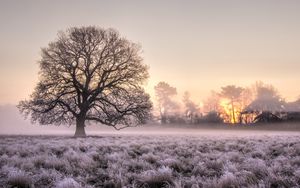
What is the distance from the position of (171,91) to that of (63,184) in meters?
79.6

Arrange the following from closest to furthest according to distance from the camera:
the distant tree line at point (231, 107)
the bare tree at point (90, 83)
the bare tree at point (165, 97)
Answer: the bare tree at point (90, 83), the distant tree line at point (231, 107), the bare tree at point (165, 97)

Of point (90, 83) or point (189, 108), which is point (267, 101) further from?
point (90, 83)

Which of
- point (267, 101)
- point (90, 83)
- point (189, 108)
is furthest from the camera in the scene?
point (189, 108)

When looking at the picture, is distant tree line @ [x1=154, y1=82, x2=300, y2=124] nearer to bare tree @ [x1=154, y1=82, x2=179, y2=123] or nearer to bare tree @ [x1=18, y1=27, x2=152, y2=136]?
bare tree @ [x1=154, y1=82, x2=179, y2=123]

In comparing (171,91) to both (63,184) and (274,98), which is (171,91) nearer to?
(274,98)

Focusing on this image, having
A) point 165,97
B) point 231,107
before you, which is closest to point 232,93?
point 231,107

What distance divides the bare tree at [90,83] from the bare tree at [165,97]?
5058 centimetres

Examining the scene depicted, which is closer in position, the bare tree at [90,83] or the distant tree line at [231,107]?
the bare tree at [90,83]

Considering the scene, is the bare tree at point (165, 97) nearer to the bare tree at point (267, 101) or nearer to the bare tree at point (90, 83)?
the bare tree at point (267, 101)

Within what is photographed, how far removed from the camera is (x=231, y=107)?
2975 inches

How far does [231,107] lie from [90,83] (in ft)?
159

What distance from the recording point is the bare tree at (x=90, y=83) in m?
31.2

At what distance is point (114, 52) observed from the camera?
3241cm

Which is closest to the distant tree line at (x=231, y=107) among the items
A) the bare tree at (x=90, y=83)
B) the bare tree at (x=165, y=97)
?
the bare tree at (x=165, y=97)
